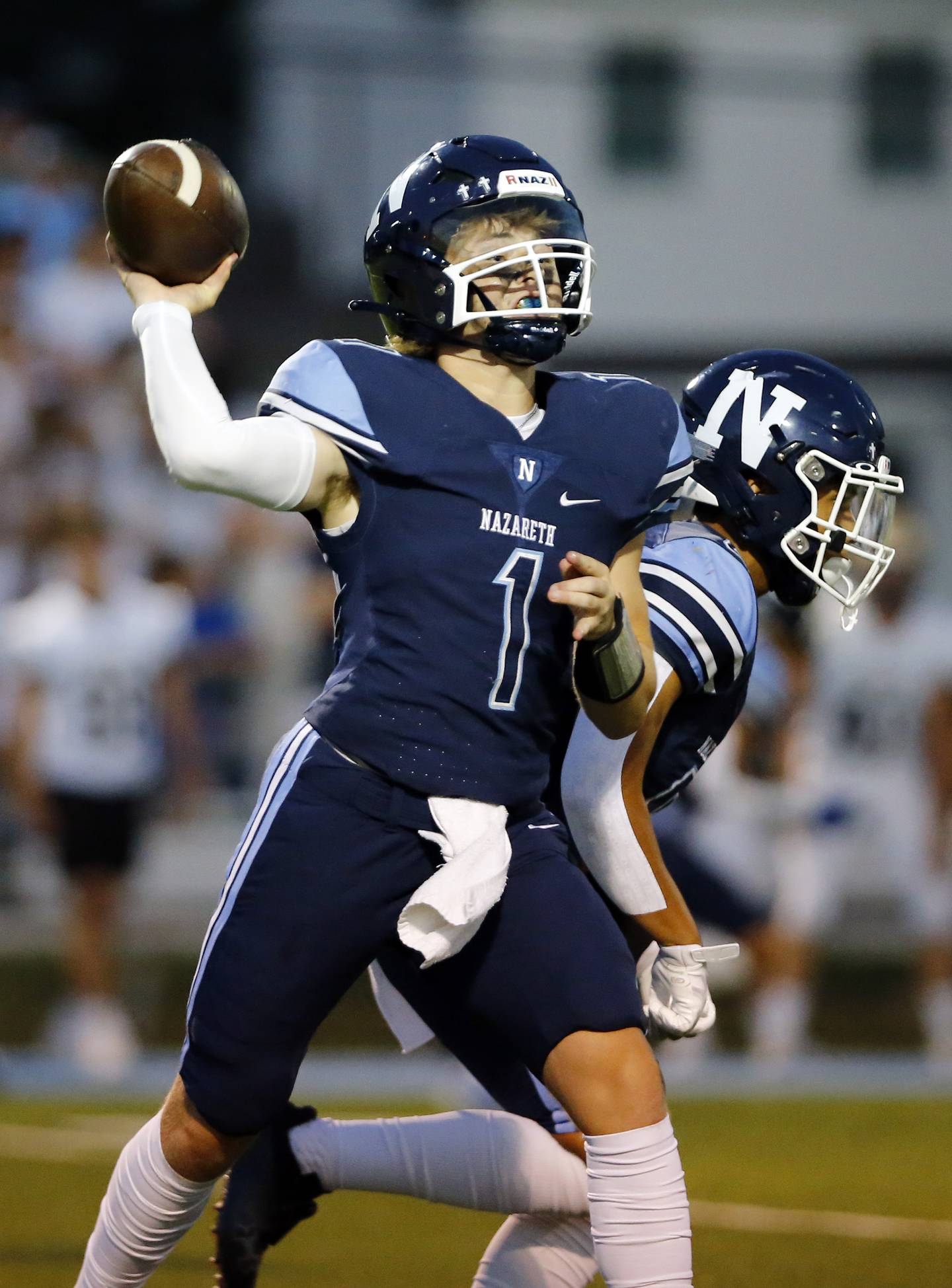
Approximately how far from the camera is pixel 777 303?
15.7 metres

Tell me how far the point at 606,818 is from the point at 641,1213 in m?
0.59

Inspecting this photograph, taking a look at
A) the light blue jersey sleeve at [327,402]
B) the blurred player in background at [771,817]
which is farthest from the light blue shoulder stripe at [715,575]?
the blurred player in background at [771,817]

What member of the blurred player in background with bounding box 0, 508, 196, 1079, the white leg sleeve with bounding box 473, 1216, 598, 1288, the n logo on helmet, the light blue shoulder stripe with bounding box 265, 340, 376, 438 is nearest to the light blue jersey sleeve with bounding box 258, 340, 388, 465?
the light blue shoulder stripe with bounding box 265, 340, 376, 438

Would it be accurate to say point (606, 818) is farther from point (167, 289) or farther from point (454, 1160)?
point (167, 289)

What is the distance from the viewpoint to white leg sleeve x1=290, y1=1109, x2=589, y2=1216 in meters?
3.28

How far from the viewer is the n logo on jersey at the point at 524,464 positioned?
114 inches

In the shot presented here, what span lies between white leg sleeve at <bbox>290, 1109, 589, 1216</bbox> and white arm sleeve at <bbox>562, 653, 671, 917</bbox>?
0.45 metres

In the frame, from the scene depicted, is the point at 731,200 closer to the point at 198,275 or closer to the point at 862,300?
the point at 862,300

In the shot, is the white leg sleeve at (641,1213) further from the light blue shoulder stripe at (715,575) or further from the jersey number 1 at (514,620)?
the light blue shoulder stripe at (715,575)

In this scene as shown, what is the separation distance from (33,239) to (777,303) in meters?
6.92

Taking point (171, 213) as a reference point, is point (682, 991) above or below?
below

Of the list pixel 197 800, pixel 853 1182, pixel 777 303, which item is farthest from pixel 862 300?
pixel 853 1182

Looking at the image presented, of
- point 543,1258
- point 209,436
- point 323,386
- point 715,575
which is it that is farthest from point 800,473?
point 543,1258

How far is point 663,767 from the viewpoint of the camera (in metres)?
3.33
